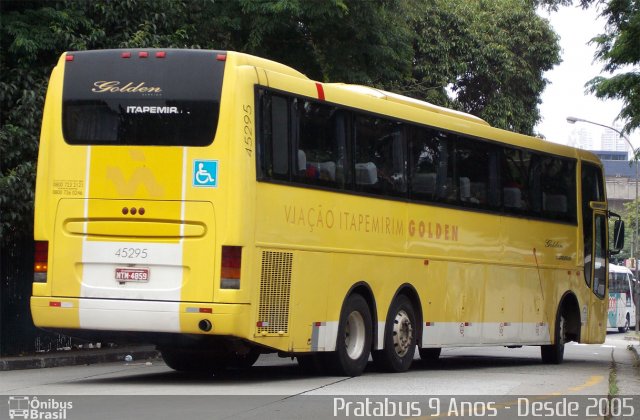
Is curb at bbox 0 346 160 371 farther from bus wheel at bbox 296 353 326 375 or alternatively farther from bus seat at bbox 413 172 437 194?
bus seat at bbox 413 172 437 194

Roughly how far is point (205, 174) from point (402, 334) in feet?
14.9

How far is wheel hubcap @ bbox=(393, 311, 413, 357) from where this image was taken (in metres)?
16.6

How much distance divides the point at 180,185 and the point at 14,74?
699cm

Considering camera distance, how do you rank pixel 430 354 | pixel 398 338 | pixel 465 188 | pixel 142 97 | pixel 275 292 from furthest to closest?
1. pixel 430 354
2. pixel 465 188
3. pixel 398 338
4. pixel 275 292
5. pixel 142 97

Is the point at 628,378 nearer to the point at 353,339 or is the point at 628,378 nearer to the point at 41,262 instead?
the point at 353,339

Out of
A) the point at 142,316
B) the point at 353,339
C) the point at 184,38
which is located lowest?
the point at 353,339

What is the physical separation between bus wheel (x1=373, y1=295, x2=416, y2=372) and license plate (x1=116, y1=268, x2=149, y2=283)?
4.00m

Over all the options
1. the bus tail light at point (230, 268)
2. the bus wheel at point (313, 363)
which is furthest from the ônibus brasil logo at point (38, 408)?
the bus wheel at point (313, 363)

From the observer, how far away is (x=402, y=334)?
1672 cm

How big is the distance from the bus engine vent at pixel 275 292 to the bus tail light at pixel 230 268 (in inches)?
18.3

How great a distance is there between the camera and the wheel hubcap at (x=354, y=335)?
15477mm

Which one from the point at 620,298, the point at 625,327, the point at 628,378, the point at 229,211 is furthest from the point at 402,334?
the point at 625,327

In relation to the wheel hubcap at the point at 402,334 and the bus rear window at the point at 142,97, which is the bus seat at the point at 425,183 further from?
the bus rear window at the point at 142,97

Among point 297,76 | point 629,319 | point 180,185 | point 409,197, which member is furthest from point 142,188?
point 629,319
